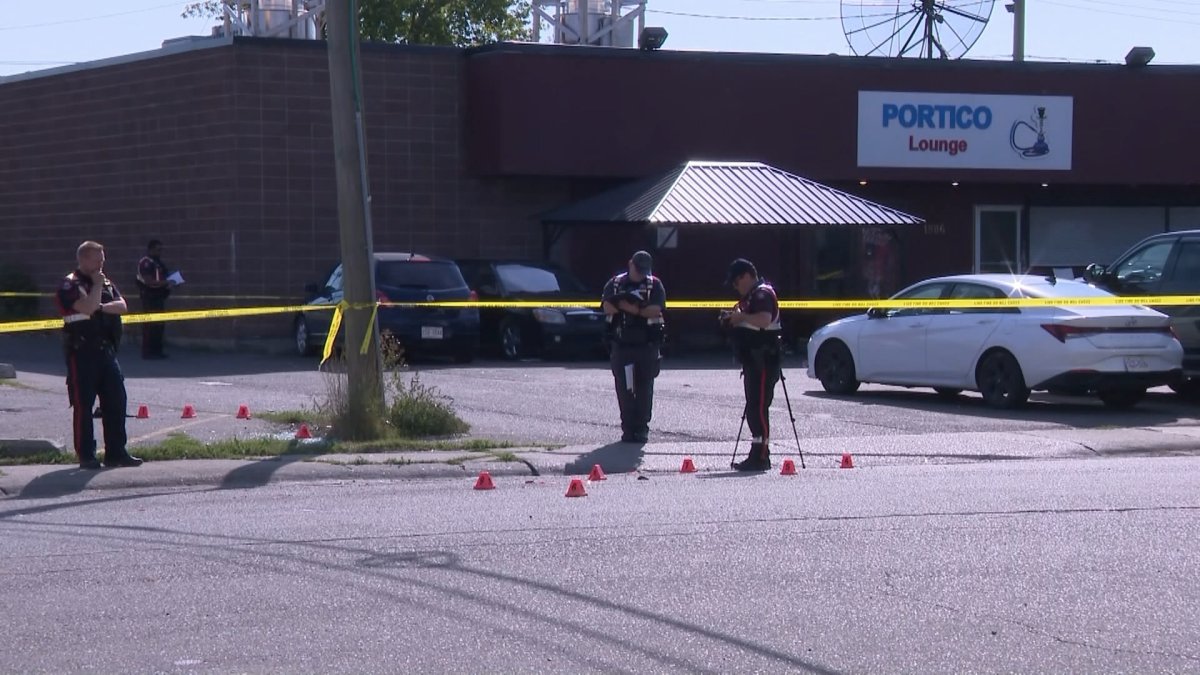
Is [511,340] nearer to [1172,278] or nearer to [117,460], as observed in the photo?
[1172,278]

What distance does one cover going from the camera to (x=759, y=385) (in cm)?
1309

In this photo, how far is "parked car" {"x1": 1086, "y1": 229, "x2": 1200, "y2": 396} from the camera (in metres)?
17.6

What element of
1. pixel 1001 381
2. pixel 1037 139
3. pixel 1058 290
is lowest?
pixel 1001 381

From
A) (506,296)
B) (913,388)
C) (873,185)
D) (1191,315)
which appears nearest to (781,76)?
(873,185)

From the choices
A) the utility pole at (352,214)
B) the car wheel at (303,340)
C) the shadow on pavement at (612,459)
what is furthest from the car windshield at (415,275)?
the shadow on pavement at (612,459)

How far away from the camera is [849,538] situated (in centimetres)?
961

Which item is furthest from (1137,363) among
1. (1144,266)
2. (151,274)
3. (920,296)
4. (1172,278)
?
(151,274)

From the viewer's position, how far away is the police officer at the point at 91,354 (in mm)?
12273

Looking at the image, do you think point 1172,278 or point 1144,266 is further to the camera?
point 1144,266

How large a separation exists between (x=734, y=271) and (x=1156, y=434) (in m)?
5.04

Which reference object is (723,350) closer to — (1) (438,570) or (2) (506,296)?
(2) (506,296)

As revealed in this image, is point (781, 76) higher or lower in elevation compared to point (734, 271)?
higher

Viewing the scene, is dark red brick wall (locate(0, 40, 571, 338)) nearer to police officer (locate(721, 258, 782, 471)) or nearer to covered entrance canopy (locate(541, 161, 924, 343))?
covered entrance canopy (locate(541, 161, 924, 343))

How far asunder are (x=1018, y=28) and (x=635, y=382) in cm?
2791
